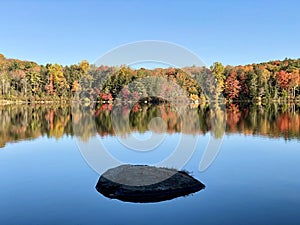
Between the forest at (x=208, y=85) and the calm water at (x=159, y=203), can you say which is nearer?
the calm water at (x=159, y=203)

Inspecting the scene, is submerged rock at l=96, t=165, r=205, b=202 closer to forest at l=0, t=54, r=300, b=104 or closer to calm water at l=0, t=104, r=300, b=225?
calm water at l=0, t=104, r=300, b=225

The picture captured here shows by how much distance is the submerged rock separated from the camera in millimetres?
7402

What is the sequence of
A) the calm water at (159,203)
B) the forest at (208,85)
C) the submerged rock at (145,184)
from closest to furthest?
the calm water at (159,203), the submerged rock at (145,184), the forest at (208,85)

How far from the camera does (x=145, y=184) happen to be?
7516mm

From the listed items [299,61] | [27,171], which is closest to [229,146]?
[27,171]

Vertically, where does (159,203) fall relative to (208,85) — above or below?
below

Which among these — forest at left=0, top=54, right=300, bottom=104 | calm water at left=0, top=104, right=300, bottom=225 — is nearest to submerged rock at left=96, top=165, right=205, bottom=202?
calm water at left=0, top=104, right=300, bottom=225

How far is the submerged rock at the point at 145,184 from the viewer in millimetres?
7402

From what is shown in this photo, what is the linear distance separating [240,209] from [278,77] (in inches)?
2038

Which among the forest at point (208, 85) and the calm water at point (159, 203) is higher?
the forest at point (208, 85)

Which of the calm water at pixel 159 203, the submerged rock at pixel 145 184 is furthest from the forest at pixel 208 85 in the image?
the submerged rock at pixel 145 184

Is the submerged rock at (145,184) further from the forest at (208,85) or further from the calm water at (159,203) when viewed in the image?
the forest at (208,85)

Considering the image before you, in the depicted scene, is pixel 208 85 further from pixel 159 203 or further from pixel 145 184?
pixel 159 203

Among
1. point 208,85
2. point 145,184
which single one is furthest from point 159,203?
point 208,85
